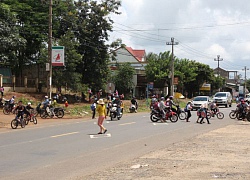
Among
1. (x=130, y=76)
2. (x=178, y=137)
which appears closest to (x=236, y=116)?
(x=178, y=137)

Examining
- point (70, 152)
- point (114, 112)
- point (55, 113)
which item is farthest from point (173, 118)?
point (70, 152)

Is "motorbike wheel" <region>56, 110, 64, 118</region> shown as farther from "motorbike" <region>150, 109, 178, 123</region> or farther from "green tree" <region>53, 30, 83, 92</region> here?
"green tree" <region>53, 30, 83, 92</region>

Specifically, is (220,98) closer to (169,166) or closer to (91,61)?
(91,61)

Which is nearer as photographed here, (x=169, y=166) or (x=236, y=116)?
(x=169, y=166)

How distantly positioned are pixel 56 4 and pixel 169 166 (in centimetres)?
4013

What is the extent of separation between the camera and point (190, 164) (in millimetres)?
10766

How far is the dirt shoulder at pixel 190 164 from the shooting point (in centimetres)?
912

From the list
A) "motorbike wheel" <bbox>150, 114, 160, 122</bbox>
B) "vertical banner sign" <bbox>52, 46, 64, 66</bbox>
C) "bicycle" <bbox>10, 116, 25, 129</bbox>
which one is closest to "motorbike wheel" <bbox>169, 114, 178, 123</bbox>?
"motorbike wheel" <bbox>150, 114, 160, 122</bbox>

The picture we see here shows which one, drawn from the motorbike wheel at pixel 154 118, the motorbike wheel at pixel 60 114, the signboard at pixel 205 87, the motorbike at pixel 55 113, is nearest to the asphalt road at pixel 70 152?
the motorbike wheel at pixel 154 118

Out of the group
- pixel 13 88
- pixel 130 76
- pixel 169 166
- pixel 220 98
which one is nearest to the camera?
pixel 169 166

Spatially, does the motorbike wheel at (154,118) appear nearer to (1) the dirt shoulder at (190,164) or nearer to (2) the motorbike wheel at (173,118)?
(2) the motorbike wheel at (173,118)

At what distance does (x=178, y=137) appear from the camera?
60.2 ft

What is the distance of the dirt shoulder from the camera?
9117 millimetres

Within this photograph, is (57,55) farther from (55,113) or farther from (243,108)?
(243,108)
